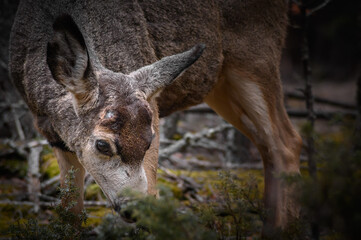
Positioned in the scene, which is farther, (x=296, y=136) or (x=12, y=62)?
(x=296, y=136)

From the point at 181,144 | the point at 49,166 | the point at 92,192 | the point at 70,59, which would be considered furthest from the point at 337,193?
the point at 49,166

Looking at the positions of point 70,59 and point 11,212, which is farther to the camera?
point 11,212

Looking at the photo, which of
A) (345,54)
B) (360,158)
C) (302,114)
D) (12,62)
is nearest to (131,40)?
(12,62)

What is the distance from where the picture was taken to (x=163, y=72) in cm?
344

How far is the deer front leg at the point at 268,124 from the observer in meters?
4.94

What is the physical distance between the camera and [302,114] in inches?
310

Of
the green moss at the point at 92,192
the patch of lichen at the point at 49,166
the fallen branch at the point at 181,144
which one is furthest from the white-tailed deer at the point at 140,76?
the patch of lichen at the point at 49,166

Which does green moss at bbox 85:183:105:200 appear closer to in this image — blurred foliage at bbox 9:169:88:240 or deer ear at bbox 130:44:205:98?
blurred foliage at bbox 9:169:88:240

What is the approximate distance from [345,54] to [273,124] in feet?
41.5

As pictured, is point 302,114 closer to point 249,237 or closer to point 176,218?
point 249,237

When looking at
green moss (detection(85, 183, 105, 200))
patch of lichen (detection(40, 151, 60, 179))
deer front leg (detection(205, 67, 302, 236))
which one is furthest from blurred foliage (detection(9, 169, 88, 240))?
patch of lichen (detection(40, 151, 60, 179))

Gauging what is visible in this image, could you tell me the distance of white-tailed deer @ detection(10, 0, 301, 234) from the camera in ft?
10.4

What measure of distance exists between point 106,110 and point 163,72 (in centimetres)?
69

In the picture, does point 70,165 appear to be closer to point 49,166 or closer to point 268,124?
point 49,166
